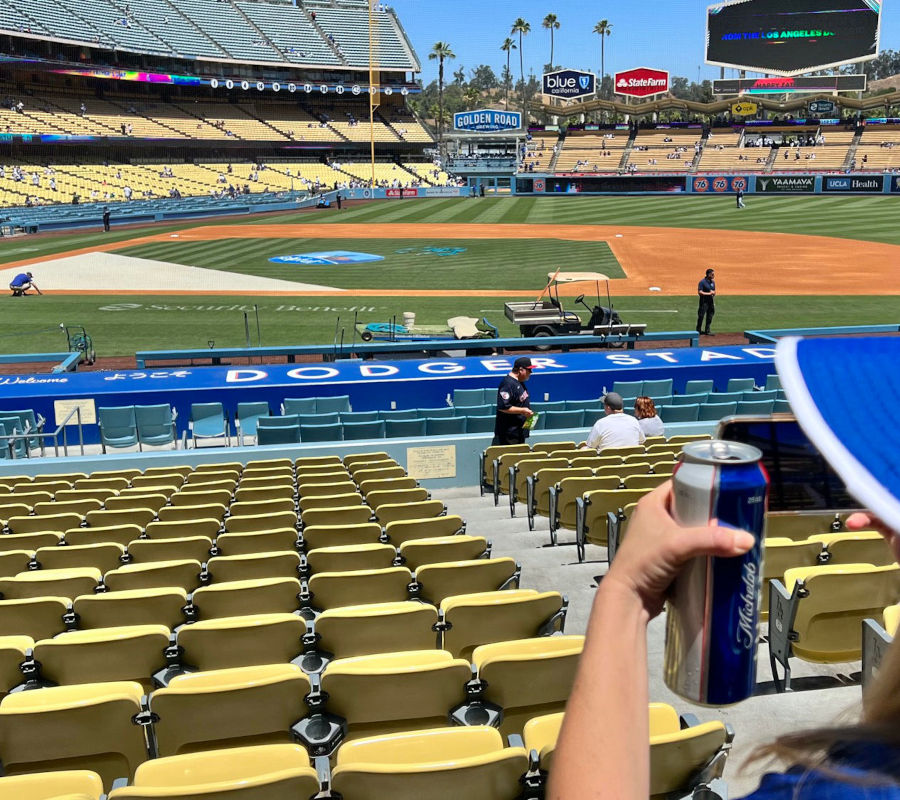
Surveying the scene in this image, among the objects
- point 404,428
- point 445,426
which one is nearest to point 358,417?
point 404,428

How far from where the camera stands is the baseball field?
26.0 metres

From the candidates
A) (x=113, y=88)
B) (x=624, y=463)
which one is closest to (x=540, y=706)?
(x=624, y=463)

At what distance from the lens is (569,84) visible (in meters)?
96.3

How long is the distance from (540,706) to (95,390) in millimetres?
13444

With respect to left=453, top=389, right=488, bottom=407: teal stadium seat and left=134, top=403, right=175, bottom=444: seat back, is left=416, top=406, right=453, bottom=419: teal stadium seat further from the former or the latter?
left=134, top=403, right=175, bottom=444: seat back

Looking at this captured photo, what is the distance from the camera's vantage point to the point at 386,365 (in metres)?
17.9

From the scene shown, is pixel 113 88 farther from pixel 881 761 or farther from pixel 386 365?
pixel 881 761

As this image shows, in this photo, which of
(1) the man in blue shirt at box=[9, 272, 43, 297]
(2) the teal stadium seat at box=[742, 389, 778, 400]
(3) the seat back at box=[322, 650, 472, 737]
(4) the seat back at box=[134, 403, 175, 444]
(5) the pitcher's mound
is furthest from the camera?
(5) the pitcher's mound

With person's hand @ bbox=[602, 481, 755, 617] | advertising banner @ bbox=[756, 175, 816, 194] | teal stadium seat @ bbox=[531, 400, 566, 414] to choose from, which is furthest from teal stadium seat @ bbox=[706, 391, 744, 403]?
advertising banner @ bbox=[756, 175, 816, 194]

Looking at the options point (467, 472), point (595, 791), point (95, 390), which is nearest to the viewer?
point (595, 791)

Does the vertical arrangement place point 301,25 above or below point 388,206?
above

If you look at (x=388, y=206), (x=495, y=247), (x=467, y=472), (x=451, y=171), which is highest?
(x=451, y=171)

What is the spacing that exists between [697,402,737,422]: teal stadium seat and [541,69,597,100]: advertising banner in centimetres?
8990

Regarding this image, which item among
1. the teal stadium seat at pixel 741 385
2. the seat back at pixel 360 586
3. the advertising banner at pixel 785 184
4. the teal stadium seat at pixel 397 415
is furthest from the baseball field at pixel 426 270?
the seat back at pixel 360 586
